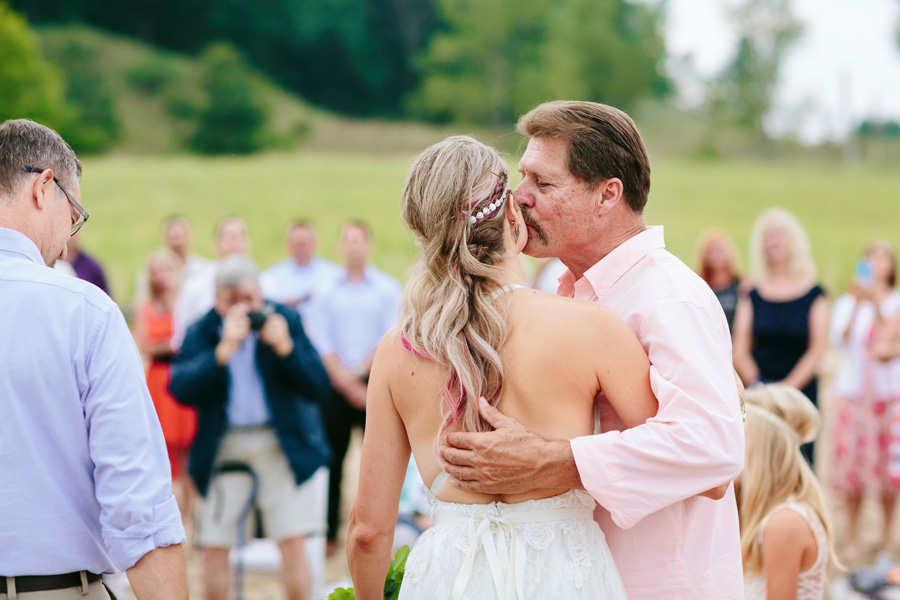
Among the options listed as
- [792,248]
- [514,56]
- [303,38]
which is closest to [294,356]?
[792,248]

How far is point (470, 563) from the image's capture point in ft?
6.44

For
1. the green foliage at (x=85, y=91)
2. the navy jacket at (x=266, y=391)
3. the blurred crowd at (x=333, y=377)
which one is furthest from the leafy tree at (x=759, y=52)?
the navy jacket at (x=266, y=391)

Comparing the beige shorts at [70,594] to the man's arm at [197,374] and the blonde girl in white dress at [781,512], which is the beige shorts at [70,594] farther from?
the man's arm at [197,374]

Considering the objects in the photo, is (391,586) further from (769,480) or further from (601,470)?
(769,480)

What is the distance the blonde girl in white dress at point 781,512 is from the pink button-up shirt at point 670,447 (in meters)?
0.90

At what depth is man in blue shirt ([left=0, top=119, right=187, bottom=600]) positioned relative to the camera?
2.02m

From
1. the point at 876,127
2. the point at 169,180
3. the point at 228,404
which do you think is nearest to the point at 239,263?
the point at 228,404

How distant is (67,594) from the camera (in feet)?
6.84

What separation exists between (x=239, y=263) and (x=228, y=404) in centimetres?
82

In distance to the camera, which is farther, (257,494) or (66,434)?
(257,494)

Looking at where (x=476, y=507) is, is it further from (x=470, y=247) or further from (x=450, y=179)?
(x=450, y=179)

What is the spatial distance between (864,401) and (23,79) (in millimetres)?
41941

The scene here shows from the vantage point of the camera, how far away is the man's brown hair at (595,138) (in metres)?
2.23

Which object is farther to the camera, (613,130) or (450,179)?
(613,130)
